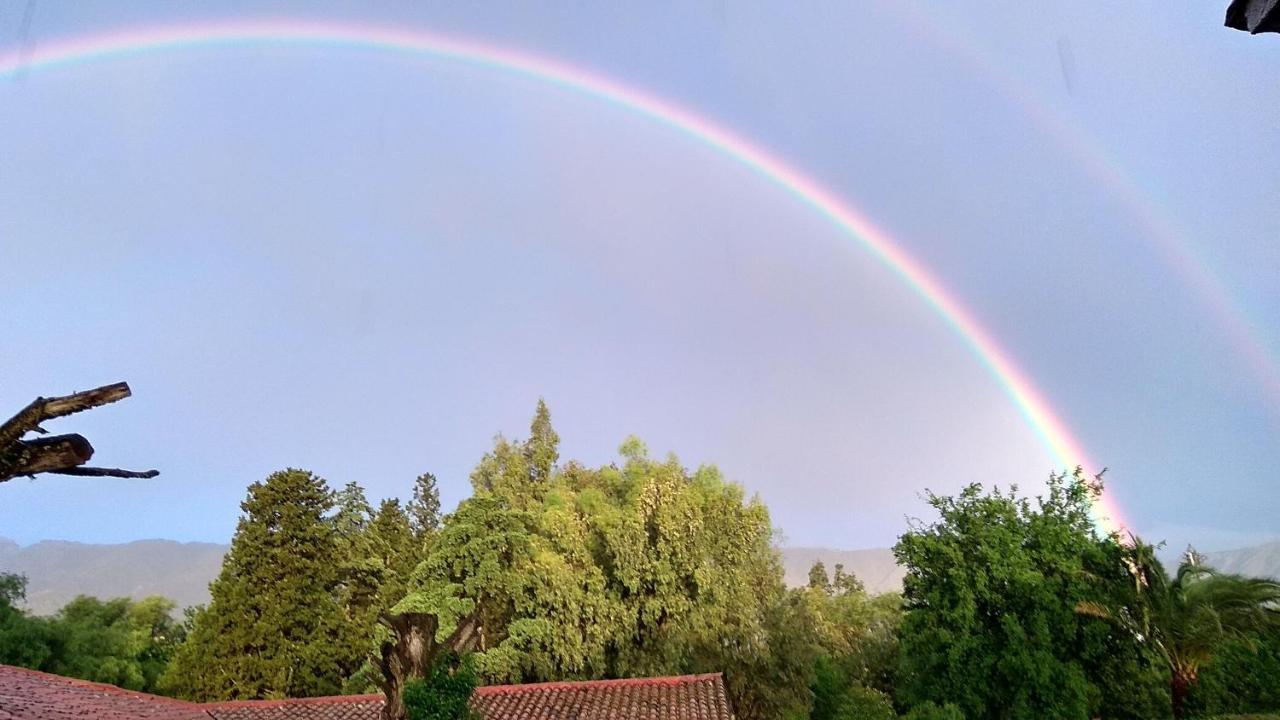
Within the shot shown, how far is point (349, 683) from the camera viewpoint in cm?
3002

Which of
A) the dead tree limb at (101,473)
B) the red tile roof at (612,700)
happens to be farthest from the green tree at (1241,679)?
the dead tree limb at (101,473)

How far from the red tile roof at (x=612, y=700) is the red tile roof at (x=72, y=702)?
22.8ft

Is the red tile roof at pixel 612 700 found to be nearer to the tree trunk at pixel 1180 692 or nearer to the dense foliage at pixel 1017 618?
the dense foliage at pixel 1017 618

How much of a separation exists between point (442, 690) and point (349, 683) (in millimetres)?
23380

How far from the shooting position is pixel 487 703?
64.7 ft

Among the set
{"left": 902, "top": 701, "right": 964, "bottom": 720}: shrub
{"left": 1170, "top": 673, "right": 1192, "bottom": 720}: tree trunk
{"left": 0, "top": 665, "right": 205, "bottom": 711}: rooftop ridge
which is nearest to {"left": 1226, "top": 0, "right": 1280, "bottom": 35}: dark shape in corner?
{"left": 902, "top": 701, "right": 964, "bottom": 720}: shrub

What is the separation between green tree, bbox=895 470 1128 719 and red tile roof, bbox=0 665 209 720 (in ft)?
63.4

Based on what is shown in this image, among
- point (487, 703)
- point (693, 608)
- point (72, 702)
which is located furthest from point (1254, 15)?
point (693, 608)

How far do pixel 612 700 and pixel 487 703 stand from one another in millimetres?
3070

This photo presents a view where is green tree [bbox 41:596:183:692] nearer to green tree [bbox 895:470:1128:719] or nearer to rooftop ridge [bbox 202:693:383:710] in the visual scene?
rooftop ridge [bbox 202:693:383:710]

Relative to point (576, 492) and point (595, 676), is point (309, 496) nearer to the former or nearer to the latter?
point (576, 492)

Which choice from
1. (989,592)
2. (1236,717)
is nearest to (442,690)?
(1236,717)

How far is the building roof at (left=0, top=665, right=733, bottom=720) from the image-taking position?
1694 cm

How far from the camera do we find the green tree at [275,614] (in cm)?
3047
